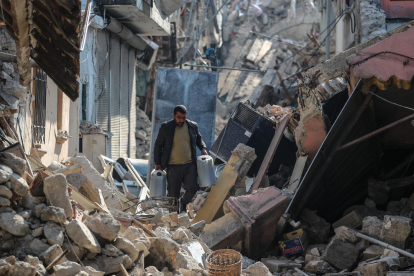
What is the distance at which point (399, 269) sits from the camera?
186 inches

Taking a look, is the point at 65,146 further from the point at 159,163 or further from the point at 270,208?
the point at 270,208

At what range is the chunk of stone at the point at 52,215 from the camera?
355cm

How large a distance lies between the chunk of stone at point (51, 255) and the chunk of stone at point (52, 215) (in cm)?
29

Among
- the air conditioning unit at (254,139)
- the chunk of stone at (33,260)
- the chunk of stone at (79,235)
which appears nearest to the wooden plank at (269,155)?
the air conditioning unit at (254,139)

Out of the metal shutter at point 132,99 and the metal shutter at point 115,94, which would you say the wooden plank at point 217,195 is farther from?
the metal shutter at point 132,99

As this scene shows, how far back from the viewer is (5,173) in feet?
11.6

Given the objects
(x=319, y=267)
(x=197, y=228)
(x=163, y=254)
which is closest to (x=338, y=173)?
(x=319, y=267)

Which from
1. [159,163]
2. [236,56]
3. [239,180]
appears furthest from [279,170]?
[236,56]

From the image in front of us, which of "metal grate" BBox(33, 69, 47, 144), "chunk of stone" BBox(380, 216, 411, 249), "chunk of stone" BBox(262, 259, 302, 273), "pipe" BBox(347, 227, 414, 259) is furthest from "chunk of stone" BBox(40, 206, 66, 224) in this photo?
"metal grate" BBox(33, 69, 47, 144)

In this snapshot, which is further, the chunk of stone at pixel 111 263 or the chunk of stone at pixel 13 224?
the chunk of stone at pixel 111 263

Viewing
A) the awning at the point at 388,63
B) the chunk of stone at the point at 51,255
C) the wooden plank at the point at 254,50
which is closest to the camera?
the chunk of stone at the point at 51,255

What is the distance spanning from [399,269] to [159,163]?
3.67m

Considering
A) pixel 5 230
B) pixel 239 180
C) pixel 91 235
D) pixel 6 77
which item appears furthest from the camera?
pixel 239 180

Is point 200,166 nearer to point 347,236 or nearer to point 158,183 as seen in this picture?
point 158,183
